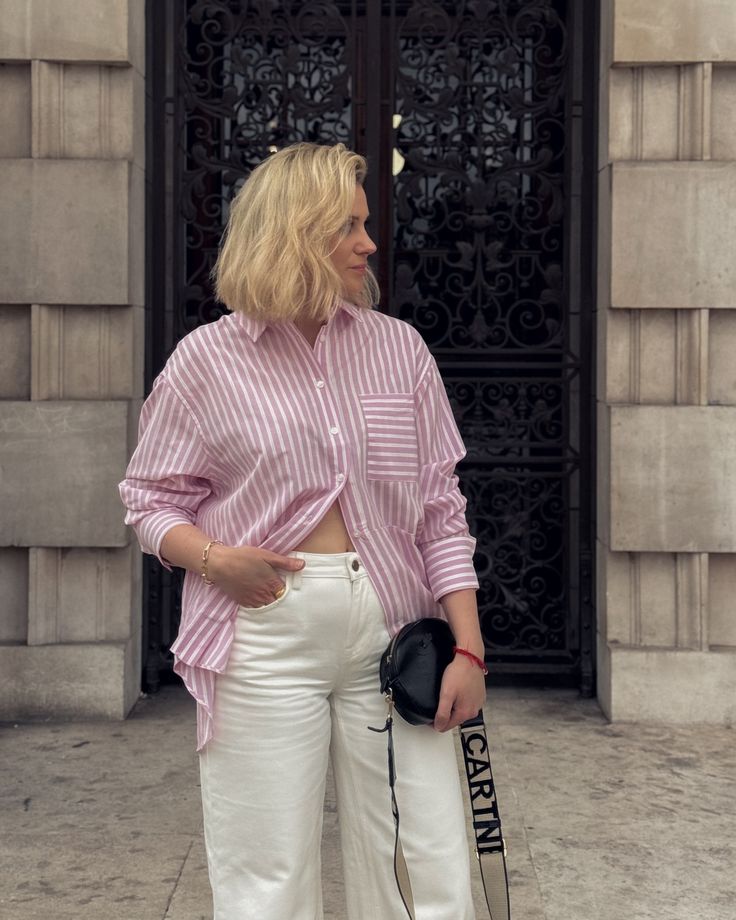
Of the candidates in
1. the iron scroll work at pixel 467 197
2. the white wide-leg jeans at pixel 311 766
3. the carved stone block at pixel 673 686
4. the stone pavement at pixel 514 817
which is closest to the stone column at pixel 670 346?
the carved stone block at pixel 673 686

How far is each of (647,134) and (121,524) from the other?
3.02 meters

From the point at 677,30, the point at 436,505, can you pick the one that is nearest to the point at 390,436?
the point at 436,505

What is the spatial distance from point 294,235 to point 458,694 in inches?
37.6

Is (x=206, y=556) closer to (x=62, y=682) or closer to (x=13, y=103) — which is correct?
(x=62, y=682)

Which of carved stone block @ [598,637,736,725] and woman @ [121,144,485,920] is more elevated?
Answer: woman @ [121,144,485,920]

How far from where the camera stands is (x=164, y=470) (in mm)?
2664

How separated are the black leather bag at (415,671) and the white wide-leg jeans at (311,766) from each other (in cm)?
7

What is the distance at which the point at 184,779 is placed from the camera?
5191mm

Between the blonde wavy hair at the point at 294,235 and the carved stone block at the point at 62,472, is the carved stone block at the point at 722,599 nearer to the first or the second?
the carved stone block at the point at 62,472

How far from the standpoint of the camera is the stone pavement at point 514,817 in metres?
4.01

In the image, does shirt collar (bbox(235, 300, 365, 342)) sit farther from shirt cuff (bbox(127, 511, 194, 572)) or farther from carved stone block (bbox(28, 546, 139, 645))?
carved stone block (bbox(28, 546, 139, 645))

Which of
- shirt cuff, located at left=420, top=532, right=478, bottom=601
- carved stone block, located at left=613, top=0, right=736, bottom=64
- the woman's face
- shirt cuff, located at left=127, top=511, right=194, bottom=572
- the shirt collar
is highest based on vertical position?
carved stone block, located at left=613, top=0, right=736, bottom=64

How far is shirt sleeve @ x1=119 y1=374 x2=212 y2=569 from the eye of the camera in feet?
8.67

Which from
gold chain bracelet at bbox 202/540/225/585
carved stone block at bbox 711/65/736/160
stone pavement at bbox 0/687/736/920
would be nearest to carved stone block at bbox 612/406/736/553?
stone pavement at bbox 0/687/736/920
